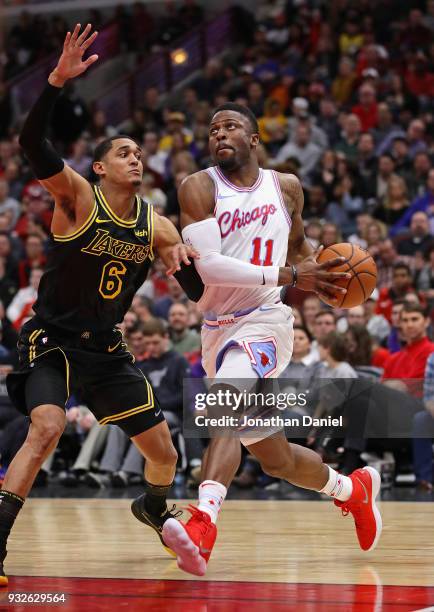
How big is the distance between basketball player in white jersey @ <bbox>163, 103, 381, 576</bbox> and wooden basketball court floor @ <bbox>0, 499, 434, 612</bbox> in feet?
1.31

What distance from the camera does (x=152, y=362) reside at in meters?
10.6

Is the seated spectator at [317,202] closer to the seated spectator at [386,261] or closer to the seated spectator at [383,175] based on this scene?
the seated spectator at [383,175]

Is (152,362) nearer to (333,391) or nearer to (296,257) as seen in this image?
(333,391)

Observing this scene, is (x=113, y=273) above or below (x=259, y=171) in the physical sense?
below

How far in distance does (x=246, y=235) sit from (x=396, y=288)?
5.85 metres

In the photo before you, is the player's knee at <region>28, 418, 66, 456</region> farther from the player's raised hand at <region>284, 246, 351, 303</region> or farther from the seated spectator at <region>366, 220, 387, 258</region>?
the seated spectator at <region>366, 220, 387, 258</region>

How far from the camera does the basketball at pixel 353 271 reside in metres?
5.34

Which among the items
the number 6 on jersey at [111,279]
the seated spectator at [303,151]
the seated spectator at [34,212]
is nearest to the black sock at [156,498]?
the number 6 on jersey at [111,279]

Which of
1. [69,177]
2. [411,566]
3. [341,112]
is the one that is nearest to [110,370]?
[69,177]

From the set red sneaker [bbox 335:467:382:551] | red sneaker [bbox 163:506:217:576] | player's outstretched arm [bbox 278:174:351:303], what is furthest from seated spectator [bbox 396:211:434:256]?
red sneaker [bbox 163:506:217:576]

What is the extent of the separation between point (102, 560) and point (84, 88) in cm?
1719

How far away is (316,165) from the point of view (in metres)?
15.2

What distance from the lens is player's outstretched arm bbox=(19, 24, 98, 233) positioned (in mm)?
5047

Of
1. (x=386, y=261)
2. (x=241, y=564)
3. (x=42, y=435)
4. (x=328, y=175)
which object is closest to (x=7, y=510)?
(x=42, y=435)
